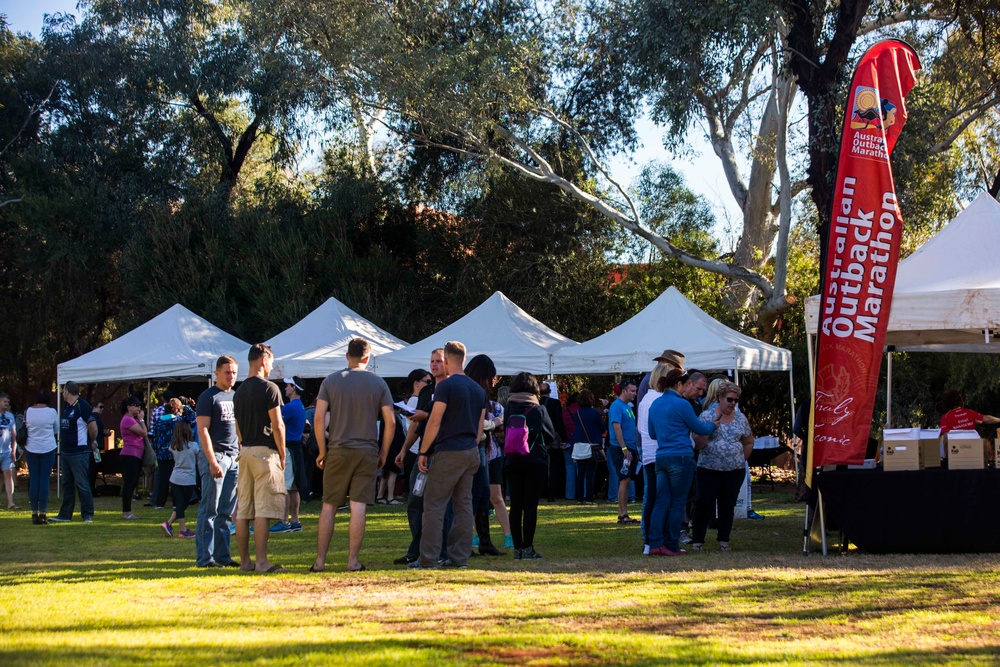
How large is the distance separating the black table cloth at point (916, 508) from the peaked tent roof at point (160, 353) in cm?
1135

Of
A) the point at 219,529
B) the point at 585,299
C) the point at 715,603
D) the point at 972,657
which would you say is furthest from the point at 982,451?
the point at 585,299

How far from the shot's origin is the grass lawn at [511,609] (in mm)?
5203

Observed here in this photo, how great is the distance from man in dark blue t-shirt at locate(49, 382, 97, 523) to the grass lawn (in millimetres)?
2558

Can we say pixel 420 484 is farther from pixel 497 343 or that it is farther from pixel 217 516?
pixel 497 343

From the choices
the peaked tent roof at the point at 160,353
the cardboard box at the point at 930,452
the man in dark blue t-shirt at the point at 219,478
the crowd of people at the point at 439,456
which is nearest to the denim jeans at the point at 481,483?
the crowd of people at the point at 439,456

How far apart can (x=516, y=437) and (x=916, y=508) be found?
3294mm

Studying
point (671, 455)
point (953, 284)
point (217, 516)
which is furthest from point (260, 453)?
point (953, 284)

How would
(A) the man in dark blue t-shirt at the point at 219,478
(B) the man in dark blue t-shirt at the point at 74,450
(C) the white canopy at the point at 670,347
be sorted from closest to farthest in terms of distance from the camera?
(A) the man in dark blue t-shirt at the point at 219,478, (B) the man in dark blue t-shirt at the point at 74,450, (C) the white canopy at the point at 670,347

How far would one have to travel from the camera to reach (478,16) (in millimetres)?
24797

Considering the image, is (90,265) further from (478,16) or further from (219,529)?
(219,529)

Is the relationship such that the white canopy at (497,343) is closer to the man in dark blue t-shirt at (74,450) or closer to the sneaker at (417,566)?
the man in dark blue t-shirt at (74,450)

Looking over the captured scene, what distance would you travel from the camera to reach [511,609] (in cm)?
648

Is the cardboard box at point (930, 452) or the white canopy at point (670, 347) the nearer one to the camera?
the cardboard box at point (930, 452)

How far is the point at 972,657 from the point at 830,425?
3870mm
